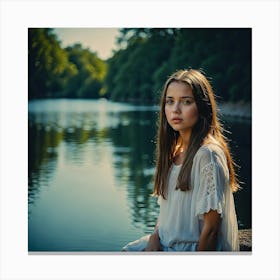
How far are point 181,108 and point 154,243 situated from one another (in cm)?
58

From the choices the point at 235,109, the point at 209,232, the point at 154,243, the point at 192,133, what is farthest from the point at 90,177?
the point at 209,232

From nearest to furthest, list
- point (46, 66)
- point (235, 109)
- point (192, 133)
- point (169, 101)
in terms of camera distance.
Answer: point (192, 133) → point (169, 101) → point (46, 66) → point (235, 109)

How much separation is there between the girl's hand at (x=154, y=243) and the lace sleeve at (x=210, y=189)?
231mm

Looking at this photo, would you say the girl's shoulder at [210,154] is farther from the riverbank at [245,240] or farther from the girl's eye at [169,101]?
the riverbank at [245,240]

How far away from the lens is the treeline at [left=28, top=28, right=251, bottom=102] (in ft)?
12.9

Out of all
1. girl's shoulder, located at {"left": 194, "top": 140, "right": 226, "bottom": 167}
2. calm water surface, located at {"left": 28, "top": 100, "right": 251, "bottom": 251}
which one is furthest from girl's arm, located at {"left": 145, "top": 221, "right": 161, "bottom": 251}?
calm water surface, located at {"left": 28, "top": 100, "right": 251, "bottom": 251}

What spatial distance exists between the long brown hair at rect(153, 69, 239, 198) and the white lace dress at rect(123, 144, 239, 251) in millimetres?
35

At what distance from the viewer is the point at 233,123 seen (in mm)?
4262

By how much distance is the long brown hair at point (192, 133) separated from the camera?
2277 millimetres

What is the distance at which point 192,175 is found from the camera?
227cm

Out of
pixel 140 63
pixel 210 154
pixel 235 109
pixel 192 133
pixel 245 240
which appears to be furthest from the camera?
pixel 140 63

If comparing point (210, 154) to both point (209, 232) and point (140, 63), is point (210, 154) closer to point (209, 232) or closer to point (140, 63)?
Answer: point (209, 232)

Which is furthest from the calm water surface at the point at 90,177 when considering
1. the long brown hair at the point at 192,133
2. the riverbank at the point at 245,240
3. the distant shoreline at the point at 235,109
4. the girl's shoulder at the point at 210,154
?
the girl's shoulder at the point at 210,154
